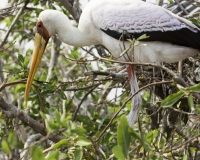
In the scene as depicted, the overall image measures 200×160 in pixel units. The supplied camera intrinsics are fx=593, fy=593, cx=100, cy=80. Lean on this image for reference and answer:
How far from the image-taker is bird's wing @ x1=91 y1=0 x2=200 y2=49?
14.1ft

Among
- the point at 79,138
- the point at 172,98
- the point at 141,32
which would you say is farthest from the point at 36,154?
the point at 141,32

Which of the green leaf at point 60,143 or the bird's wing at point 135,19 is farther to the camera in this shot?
the bird's wing at point 135,19

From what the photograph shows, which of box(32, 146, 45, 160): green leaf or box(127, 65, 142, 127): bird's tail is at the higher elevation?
box(32, 146, 45, 160): green leaf

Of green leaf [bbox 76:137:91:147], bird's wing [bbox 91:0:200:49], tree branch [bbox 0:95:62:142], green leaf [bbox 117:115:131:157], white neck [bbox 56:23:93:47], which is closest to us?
green leaf [bbox 117:115:131:157]

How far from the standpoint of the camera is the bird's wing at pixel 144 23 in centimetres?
431

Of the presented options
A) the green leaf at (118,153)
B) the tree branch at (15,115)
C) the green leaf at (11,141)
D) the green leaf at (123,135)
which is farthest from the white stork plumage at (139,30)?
the green leaf at (11,141)

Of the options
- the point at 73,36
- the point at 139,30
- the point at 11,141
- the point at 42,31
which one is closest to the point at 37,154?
the point at 11,141

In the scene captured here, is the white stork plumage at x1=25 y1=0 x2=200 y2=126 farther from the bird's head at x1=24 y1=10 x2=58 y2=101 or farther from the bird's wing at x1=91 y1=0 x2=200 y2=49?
the bird's head at x1=24 y1=10 x2=58 y2=101

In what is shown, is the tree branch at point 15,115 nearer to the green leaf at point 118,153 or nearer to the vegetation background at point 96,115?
the vegetation background at point 96,115

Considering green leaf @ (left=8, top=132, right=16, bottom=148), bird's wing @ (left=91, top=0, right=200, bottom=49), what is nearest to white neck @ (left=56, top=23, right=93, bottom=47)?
bird's wing @ (left=91, top=0, right=200, bottom=49)

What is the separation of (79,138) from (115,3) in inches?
72.2

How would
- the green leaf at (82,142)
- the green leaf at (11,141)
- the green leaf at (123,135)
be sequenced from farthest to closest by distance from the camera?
the green leaf at (82,142)
the green leaf at (123,135)
the green leaf at (11,141)

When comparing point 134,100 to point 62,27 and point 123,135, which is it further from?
point 123,135

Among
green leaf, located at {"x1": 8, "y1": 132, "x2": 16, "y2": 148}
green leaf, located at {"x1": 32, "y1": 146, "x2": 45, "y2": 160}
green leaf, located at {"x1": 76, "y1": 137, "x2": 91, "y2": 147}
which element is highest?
green leaf, located at {"x1": 8, "y1": 132, "x2": 16, "y2": 148}
